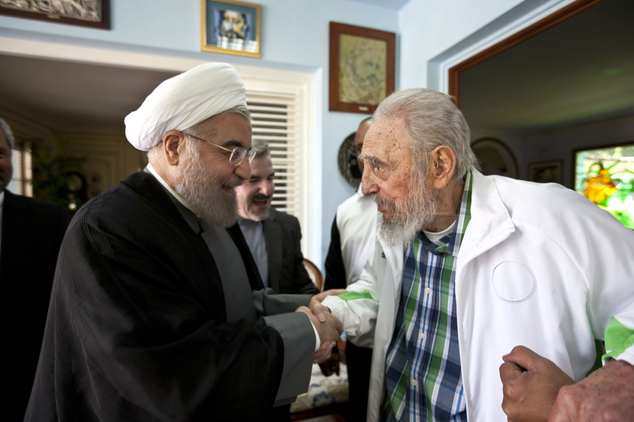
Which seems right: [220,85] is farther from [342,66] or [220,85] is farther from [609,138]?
[342,66]

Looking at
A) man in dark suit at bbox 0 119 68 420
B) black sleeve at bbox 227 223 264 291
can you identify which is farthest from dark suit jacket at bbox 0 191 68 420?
black sleeve at bbox 227 223 264 291

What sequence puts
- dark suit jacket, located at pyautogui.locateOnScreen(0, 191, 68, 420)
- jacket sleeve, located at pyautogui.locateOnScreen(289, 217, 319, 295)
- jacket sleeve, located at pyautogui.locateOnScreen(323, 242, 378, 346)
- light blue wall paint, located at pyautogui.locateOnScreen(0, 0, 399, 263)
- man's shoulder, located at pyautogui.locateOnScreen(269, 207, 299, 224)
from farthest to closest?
light blue wall paint, located at pyautogui.locateOnScreen(0, 0, 399, 263) < man's shoulder, located at pyautogui.locateOnScreen(269, 207, 299, 224) < jacket sleeve, located at pyautogui.locateOnScreen(289, 217, 319, 295) < dark suit jacket, located at pyautogui.locateOnScreen(0, 191, 68, 420) < jacket sleeve, located at pyautogui.locateOnScreen(323, 242, 378, 346)

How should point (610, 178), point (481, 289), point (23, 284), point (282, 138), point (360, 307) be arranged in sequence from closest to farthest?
point (481, 289), point (360, 307), point (23, 284), point (610, 178), point (282, 138)

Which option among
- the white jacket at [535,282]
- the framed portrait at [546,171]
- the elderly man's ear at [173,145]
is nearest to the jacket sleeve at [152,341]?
the elderly man's ear at [173,145]

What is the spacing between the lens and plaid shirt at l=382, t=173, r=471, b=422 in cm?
116

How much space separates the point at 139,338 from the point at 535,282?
1098mm

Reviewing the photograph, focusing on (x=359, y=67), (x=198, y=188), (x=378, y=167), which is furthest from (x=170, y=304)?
(x=359, y=67)

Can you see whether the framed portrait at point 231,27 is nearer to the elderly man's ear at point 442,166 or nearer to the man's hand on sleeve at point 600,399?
the elderly man's ear at point 442,166

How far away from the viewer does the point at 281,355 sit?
1.03 meters

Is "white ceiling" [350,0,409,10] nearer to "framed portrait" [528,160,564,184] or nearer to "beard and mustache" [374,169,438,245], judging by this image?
"framed portrait" [528,160,564,184]

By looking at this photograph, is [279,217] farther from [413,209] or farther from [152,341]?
[152,341]

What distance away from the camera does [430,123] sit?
119 cm

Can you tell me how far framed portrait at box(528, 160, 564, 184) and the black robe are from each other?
6.39 feet

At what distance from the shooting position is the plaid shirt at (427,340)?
116cm
